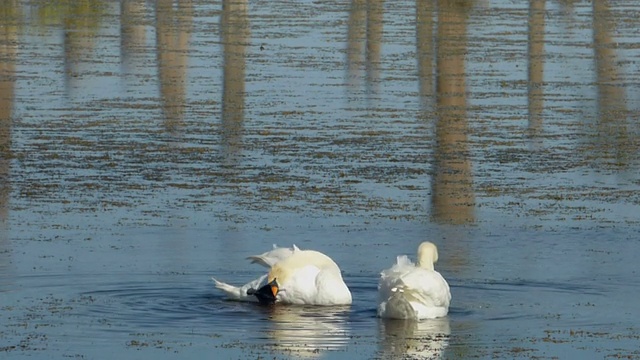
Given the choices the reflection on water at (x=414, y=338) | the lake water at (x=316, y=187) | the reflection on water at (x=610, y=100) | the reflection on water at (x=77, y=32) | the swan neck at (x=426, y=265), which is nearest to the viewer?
the reflection on water at (x=414, y=338)

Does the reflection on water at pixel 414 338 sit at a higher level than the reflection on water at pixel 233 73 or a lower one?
lower

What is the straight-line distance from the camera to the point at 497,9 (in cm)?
4369

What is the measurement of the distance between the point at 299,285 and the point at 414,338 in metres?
1.60

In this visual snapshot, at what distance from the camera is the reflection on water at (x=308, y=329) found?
479 inches

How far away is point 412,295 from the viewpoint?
13.3 metres

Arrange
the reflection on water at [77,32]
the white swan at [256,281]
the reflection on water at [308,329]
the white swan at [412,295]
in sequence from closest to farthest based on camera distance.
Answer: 1. the reflection on water at [308,329]
2. the white swan at [412,295]
3. the white swan at [256,281]
4. the reflection on water at [77,32]

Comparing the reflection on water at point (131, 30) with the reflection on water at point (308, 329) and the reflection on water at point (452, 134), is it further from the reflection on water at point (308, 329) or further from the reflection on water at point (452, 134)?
the reflection on water at point (308, 329)

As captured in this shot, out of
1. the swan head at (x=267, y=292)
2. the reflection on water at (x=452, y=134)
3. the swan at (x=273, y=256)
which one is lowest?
the swan head at (x=267, y=292)

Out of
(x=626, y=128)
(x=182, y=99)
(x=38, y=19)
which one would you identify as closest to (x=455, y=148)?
(x=626, y=128)

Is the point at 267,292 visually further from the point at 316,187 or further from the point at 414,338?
the point at 316,187

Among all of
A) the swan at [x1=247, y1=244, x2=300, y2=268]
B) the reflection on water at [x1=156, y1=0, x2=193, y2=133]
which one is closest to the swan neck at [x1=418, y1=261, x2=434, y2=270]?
the swan at [x1=247, y1=244, x2=300, y2=268]

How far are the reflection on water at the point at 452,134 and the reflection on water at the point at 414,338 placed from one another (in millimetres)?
4247

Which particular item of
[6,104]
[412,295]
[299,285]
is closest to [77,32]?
[6,104]

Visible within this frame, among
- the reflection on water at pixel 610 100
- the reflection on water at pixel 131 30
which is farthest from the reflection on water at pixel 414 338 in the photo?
the reflection on water at pixel 131 30
